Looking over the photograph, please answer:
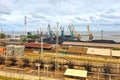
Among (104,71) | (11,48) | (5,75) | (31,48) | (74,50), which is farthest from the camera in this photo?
(31,48)

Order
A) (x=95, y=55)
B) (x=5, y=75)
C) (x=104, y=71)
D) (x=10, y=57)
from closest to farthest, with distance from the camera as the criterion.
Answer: (x=5, y=75) < (x=104, y=71) < (x=10, y=57) < (x=95, y=55)

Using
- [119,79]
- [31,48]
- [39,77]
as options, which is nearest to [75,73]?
[39,77]

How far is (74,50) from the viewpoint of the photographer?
57531 millimetres

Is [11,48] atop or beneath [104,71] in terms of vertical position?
atop

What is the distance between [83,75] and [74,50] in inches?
1098

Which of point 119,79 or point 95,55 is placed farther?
point 95,55

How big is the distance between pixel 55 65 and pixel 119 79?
1434 cm

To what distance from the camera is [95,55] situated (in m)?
52.9

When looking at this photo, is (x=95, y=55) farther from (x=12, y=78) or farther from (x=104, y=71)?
(x=12, y=78)

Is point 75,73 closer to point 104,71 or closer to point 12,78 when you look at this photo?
point 104,71

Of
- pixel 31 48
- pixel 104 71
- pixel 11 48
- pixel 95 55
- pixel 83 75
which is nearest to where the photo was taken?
pixel 83 75

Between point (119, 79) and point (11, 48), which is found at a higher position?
point (11, 48)

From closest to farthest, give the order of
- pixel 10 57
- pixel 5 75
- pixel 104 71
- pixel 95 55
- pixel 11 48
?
pixel 5 75
pixel 104 71
pixel 10 57
pixel 11 48
pixel 95 55

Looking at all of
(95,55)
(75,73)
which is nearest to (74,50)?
(95,55)
